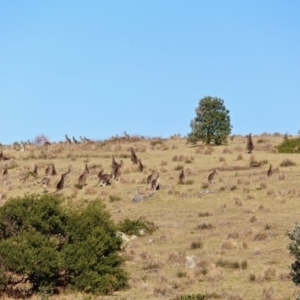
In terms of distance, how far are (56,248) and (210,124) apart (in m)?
34.2

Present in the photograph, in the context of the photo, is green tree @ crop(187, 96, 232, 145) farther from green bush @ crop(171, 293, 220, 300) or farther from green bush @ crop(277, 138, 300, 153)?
green bush @ crop(171, 293, 220, 300)

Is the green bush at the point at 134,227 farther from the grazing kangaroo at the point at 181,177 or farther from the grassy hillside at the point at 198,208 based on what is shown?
the grazing kangaroo at the point at 181,177

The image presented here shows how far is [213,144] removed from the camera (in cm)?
5319

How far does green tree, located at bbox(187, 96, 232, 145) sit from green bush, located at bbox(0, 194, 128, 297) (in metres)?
32.8

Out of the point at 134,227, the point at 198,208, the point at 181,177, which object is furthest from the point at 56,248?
the point at 181,177

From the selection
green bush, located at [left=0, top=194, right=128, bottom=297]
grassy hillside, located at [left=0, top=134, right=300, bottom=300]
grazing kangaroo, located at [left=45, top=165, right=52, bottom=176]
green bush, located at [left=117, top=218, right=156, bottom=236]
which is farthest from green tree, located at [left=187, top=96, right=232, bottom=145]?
green bush, located at [left=0, top=194, right=128, bottom=297]

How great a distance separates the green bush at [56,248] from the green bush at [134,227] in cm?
691

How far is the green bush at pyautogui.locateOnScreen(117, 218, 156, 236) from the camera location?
2733 cm

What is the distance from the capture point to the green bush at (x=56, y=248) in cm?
1877

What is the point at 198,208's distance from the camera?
3206 centimetres

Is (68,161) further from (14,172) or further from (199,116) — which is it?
(199,116)

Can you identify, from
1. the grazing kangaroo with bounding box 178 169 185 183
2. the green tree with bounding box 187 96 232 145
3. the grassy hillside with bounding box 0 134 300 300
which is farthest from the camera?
the green tree with bounding box 187 96 232 145

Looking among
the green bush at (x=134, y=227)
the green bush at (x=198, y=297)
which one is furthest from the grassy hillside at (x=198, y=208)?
the green bush at (x=134, y=227)

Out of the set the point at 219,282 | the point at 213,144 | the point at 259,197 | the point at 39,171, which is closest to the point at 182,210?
the point at 259,197
